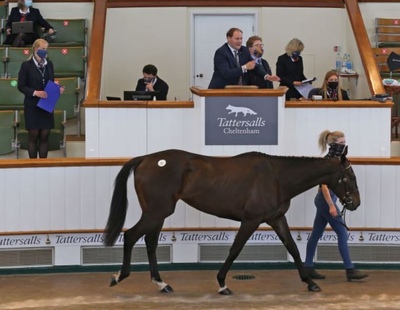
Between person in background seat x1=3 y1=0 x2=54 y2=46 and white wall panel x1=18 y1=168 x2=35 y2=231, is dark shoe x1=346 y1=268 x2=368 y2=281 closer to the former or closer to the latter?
white wall panel x1=18 y1=168 x2=35 y2=231

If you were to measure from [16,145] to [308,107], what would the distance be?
3.85 metres

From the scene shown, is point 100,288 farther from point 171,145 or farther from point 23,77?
point 23,77

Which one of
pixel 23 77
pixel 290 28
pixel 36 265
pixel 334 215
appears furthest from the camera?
pixel 290 28

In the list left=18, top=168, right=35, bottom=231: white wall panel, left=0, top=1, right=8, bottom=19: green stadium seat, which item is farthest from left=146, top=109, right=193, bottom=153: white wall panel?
left=0, top=1, right=8, bottom=19: green stadium seat

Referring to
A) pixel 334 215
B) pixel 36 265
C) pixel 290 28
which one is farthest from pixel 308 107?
pixel 290 28

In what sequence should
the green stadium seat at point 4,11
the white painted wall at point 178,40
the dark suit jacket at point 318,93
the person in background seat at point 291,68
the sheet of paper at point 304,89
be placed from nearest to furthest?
1. the dark suit jacket at point 318,93
2. the sheet of paper at point 304,89
3. the person in background seat at point 291,68
4. the white painted wall at point 178,40
5. the green stadium seat at point 4,11

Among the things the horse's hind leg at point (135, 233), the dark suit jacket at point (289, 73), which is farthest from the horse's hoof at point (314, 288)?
the dark suit jacket at point (289, 73)

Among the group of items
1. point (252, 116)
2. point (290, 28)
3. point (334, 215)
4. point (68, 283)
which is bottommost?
point (68, 283)

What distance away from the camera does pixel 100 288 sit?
37.0 feet

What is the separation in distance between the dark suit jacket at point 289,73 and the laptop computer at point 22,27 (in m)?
3.90

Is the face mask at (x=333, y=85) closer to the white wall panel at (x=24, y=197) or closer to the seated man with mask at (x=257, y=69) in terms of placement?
the seated man with mask at (x=257, y=69)

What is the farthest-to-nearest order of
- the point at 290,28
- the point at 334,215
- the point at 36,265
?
1. the point at 290,28
2. the point at 36,265
3. the point at 334,215

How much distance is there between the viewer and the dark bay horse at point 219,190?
10.9 meters

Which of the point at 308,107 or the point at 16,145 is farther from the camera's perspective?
the point at 16,145
